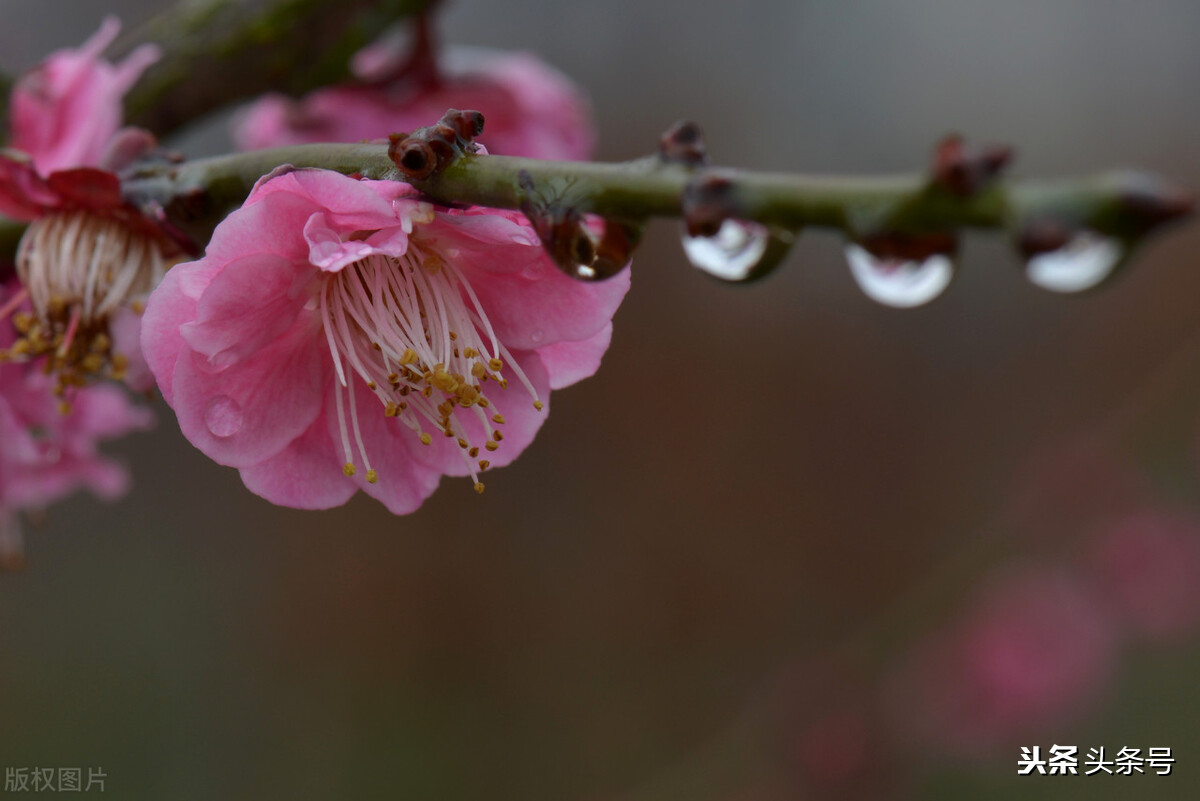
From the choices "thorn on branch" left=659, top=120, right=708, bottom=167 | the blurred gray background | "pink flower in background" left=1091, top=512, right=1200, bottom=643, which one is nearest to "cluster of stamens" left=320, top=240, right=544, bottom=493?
"thorn on branch" left=659, top=120, right=708, bottom=167

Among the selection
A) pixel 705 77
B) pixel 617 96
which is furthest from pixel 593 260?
pixel 705 77

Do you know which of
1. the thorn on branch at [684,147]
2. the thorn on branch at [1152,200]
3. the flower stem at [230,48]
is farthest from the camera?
the flower stem at [230,48]

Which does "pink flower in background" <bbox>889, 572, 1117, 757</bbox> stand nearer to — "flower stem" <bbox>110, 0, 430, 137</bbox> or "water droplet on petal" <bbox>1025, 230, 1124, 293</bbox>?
"flower stem" <bbox>110, 0, 430, 137</bbox>

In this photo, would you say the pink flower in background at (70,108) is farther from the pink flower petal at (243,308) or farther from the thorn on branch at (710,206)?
the thorn on branch at (710,206)

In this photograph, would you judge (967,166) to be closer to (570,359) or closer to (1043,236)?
(1043,236)

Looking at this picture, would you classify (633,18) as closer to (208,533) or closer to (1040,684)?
(208,533)

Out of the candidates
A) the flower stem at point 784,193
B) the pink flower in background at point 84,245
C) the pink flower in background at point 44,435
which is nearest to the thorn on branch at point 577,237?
the flower stem at point 784,193
